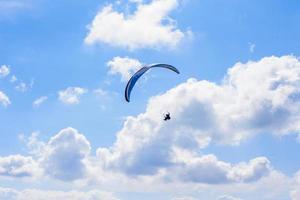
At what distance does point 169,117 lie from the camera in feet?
351

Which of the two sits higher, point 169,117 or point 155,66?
point 155,66

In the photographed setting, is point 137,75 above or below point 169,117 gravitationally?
above

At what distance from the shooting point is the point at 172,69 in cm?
10581

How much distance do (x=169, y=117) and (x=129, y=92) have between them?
8737mm

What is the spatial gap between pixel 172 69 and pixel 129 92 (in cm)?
893

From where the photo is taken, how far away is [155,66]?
338ft

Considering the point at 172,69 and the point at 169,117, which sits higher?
the point at 172,69

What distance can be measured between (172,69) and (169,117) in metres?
8.92

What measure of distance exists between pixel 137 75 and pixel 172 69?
6579mm

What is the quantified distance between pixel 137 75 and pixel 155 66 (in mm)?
5146

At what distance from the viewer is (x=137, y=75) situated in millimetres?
106812

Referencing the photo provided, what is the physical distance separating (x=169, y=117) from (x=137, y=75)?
9.76 meters
